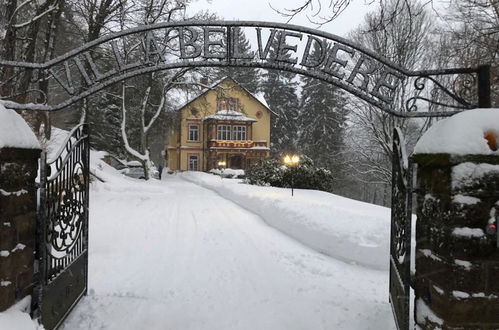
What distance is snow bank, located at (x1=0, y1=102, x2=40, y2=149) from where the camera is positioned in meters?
2.97

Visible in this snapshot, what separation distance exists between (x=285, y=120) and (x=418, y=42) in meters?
30.2

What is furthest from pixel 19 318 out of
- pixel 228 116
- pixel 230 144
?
pixel 228 116

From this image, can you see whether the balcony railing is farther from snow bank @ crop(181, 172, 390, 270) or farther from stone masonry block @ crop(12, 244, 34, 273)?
stone masonry block @ crop(12, 244, 34, 273)

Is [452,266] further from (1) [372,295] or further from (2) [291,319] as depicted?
(1) [372,295]

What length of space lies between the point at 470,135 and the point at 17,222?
3.83 meters

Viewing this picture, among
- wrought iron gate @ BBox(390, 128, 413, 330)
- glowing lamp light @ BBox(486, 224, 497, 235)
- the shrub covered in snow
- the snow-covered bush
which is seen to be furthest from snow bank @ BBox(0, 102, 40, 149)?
the snow-covered bush

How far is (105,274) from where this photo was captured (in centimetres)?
579

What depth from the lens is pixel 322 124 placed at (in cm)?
4175

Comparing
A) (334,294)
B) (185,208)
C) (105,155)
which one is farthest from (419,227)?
(105,155)

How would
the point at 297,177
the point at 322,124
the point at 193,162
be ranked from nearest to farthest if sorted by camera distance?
1. the point at 297,177
2. the point at 322,124
3. the point at 193,162

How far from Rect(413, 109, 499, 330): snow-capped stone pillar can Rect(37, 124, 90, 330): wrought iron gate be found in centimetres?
355

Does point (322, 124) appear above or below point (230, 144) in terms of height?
above

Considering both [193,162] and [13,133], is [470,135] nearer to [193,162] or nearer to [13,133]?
[13,133]

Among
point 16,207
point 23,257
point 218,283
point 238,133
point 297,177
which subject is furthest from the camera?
point 238,133
